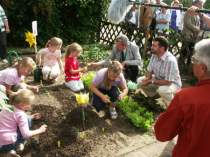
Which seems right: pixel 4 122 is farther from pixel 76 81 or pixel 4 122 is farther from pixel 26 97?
pixel 76 81

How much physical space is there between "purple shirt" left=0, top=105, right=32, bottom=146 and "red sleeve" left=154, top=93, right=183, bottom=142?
1570 mm

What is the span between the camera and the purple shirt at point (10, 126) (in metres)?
2.22

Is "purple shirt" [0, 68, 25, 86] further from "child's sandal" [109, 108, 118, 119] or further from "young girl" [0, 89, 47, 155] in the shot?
"child's sandal" [109, 108, 118, 119]

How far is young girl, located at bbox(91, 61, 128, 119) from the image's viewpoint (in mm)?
2878

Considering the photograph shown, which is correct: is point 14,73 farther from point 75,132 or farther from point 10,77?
point 75,132

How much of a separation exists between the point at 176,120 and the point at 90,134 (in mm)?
1673

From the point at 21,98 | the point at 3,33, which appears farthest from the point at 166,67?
the point at 3,33

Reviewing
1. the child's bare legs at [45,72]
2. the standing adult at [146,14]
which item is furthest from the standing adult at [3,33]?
the standing adult at [146,14]

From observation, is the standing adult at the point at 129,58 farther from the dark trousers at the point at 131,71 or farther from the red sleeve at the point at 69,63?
the red sleeve at the point at 69,63

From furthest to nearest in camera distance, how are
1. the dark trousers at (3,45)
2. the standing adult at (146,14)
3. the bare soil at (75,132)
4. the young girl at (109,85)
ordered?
1. the standing adult at (146,14)
2. the dark trousers at (3,45)
3. the young girl at (109,85)
4. the bare soil at (75,132)

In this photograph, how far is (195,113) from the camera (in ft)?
4.58

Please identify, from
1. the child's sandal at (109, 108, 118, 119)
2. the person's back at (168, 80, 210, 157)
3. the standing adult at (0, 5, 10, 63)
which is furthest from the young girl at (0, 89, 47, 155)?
the standing adult at (0, 5, 10, 63)

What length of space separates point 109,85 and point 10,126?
5.12 feet

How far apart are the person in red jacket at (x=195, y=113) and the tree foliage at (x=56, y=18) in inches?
239
